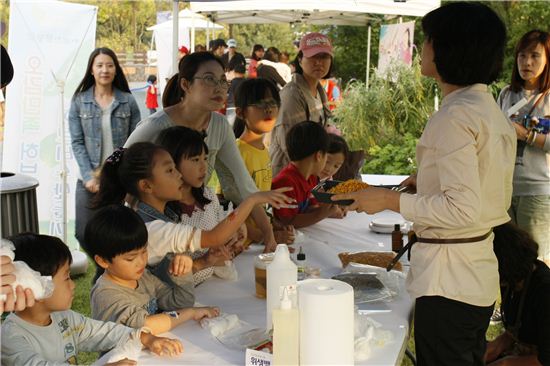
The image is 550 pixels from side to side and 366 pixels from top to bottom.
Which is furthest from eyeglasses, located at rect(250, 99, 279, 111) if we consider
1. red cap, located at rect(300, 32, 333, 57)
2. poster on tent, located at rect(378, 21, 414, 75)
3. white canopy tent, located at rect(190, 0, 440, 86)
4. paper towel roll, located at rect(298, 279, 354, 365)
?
poster on tent, located at rect(378, 21, 414, 75)

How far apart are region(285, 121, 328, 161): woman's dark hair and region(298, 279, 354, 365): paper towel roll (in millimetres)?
1740

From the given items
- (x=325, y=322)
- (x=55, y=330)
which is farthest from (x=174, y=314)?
(x=325, y=322)

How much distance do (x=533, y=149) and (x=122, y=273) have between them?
261 cm

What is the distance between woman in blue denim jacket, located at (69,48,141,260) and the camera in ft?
14.1

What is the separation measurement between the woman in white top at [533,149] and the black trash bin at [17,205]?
9.47 feet

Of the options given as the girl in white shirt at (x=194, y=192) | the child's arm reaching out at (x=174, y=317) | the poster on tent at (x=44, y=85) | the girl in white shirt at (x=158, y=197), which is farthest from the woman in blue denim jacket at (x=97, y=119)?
the child's arm reaching out at (x=174, y=317)

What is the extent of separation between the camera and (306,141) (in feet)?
10.3

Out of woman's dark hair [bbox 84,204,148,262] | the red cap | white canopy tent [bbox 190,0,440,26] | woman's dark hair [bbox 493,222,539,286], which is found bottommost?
woman's dark hair [bbox 493,222,539,286]

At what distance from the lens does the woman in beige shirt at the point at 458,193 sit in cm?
168

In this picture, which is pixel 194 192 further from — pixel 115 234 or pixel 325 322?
pixel 325 322

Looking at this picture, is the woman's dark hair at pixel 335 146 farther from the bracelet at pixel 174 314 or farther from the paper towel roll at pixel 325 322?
the paper towel roll at pixel 325 322

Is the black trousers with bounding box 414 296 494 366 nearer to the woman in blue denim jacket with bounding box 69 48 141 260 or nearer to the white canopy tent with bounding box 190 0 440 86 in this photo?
the white canopy tent with bounding box 190 0 440 86

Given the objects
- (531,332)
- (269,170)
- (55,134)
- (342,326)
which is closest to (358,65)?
(55,134)

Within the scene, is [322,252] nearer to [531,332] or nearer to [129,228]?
[531,332]
